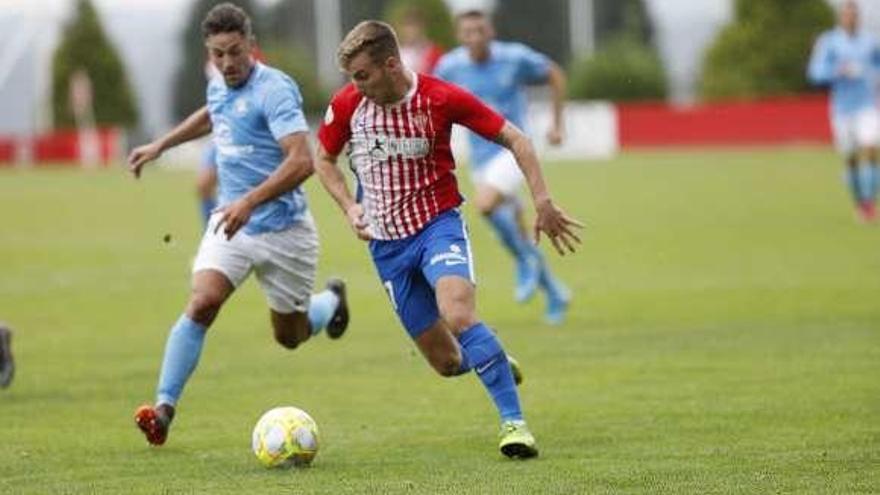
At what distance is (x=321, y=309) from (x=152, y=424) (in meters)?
2.81

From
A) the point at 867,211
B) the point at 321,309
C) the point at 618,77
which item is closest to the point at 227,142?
the point at 321,309

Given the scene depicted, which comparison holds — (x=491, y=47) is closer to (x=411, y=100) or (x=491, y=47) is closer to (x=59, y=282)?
(x=59, y=282)

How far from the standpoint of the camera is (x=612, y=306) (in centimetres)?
1692

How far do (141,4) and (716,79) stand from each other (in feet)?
81.0

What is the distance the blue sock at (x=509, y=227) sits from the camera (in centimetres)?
1647

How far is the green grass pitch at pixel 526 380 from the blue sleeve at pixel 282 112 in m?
1.57

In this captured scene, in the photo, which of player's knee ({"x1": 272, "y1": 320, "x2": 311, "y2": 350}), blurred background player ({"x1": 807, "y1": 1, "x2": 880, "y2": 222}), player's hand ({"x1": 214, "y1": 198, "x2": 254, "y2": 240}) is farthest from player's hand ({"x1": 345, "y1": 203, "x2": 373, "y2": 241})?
blurred background player ({"x1": 807, "y1": 1, "x2": 880, "y2": 222})

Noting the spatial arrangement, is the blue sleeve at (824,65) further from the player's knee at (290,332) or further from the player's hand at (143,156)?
the player's hand at (143,156)

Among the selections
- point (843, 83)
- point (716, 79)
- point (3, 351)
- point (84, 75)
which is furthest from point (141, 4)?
point (3, 351)

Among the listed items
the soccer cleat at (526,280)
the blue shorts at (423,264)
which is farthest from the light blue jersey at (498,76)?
the blue shorts at (423,264)

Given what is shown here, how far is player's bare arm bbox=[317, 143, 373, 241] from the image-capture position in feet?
30.3

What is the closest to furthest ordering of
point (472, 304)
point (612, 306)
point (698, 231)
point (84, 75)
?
point (472, 304) < point (612, 306) < point (698, 231) < point (84, 75)

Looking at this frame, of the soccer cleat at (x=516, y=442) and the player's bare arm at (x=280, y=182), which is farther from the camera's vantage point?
the player's bare arm at (x=280, y=182)

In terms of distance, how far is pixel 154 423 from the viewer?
9648mm
